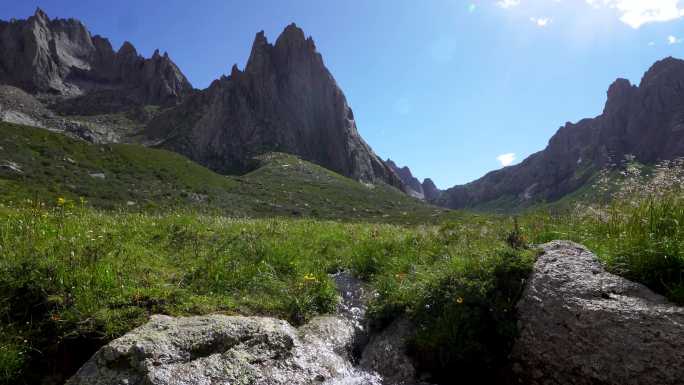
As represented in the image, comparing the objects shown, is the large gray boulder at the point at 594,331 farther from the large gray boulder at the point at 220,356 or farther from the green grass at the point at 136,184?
the green grass at the point at 136,184

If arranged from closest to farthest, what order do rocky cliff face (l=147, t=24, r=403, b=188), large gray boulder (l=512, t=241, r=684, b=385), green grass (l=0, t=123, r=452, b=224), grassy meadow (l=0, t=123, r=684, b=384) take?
large gray boulder (l=512, t=241, r=684, b=385) → grassy meadow (l=0, t=123, r=684, b=384) → green grass (l=0, t=123, r=452, b=224) → rocky cliff face (l=147, t=24, r=403, b=188)

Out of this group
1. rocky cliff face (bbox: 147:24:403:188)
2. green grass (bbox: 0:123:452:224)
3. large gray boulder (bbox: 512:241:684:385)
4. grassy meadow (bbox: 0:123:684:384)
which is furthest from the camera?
rocky cliff face (bbox: 147:24:403:188)

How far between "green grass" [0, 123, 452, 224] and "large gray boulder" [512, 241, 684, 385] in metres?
24.4

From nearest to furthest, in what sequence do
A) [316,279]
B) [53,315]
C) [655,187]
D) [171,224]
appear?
[53,315] → [655,187] → [316,279] → [171,224]

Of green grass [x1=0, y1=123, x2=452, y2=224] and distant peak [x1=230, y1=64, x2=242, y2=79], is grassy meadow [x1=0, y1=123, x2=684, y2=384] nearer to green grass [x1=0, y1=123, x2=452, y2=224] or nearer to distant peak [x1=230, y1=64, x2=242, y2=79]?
green grass [x1=0, y1=123, x2=452, y2=224]

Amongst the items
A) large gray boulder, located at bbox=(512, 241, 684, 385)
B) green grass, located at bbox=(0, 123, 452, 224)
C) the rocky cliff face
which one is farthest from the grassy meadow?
the rocky cliff face

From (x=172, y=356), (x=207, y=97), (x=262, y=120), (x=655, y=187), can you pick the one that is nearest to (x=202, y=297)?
(x=172, y=356)

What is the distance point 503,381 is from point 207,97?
200527 millimetres

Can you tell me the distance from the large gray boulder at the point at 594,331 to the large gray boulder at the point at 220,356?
92.7 inches

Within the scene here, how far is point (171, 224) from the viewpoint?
439 inches

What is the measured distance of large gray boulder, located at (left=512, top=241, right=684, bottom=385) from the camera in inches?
173

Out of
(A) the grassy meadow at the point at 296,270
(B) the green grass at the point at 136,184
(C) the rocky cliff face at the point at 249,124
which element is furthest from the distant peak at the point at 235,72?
(A) the grassy meadow at the point at 296,270

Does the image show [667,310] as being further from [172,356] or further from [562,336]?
[172,356]

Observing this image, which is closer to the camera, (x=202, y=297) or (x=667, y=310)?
(x=667, y=310)
